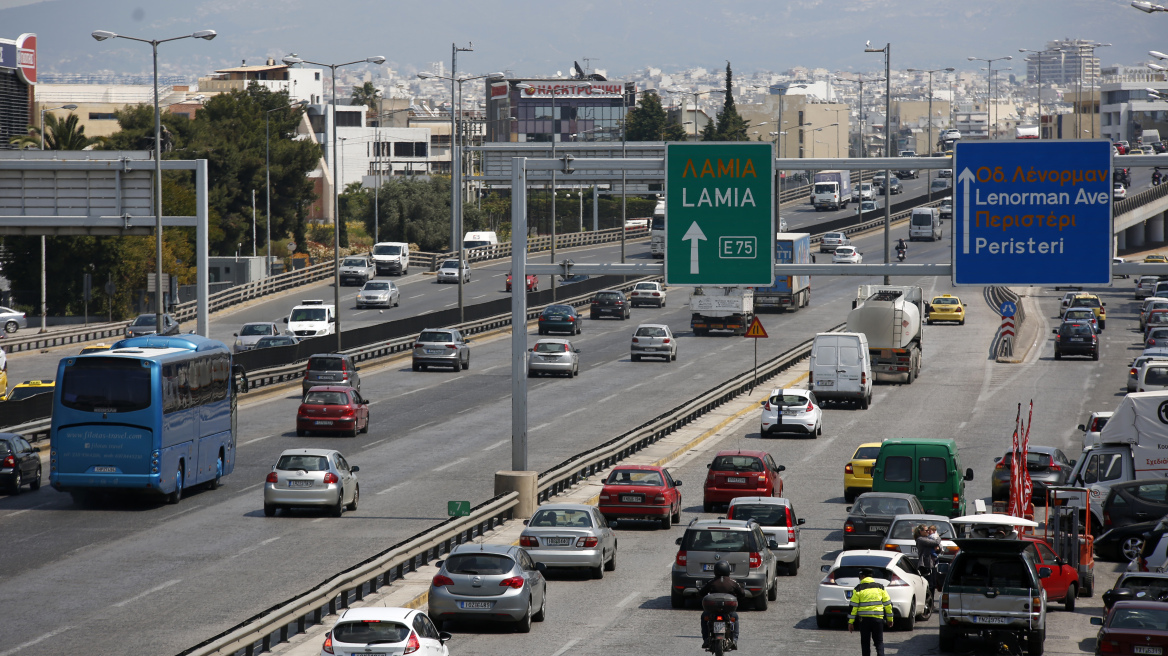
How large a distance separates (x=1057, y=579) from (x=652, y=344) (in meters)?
38.3

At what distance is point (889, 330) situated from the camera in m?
55.0

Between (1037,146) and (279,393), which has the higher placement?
(1037,146)

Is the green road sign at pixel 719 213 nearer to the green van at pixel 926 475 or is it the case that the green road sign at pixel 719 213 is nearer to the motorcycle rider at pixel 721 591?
the green van at pixel 926 475

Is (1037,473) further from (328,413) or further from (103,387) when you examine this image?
(103,387)

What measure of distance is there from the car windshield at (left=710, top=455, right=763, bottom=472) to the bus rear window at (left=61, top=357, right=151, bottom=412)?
1294cm

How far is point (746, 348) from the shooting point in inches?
2608

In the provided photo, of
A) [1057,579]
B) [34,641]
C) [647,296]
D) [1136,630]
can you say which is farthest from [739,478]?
[647,296]

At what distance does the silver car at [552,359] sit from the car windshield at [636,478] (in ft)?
82.5

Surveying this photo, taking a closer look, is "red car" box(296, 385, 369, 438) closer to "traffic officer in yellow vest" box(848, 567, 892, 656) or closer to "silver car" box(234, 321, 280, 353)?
"silver car" box(234, 321, 280, 353)

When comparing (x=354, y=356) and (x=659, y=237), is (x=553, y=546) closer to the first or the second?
(x=354, y=356)

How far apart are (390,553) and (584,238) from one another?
9652 cm

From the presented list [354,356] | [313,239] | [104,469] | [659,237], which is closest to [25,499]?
[104,469]

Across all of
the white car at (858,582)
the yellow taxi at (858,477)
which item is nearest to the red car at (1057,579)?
the white car at (858,582)

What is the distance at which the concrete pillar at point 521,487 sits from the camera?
102 feet
